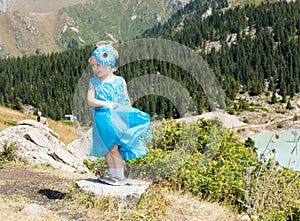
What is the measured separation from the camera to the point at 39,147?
13.6 metres

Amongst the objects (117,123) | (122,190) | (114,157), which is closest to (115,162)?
(114,157)

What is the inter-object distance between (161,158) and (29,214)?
181 inches

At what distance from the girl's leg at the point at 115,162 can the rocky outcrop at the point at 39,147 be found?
14.2 feet

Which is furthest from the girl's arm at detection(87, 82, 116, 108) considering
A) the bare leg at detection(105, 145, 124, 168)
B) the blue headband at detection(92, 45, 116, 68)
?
the bare leg at detection(105, 145, 124, 168)

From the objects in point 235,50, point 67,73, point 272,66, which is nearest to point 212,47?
point 235,50

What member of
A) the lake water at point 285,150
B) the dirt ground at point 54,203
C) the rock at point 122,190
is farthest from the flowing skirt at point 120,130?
the lake water at point 285,150

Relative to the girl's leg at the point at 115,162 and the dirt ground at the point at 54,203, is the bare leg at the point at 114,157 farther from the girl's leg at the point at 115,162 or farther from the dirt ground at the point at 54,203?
the dirt ground at the point at 54,203

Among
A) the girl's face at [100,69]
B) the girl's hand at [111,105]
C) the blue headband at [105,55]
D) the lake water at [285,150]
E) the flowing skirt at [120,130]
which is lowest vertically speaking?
the lake water at [285,150]

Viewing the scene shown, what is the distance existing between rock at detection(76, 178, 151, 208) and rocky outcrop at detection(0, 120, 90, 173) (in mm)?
4286

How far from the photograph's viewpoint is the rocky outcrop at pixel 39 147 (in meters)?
12.7

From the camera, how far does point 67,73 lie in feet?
426

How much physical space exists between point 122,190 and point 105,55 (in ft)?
7.95

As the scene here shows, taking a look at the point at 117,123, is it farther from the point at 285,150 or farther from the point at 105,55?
the point at 285,150

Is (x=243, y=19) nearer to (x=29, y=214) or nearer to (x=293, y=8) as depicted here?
(x=293, y=8)
